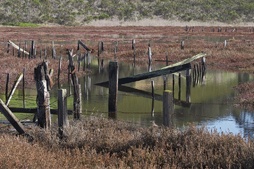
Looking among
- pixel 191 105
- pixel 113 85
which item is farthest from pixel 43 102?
pixel 191 105

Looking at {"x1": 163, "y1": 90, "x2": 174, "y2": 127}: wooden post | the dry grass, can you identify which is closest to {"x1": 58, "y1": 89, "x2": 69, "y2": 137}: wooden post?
the dry grass

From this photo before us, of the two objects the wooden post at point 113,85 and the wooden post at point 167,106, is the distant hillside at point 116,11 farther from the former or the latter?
the wooden post at point 167,106

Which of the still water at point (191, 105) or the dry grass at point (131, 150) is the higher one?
the dry grass at point (131, 150)

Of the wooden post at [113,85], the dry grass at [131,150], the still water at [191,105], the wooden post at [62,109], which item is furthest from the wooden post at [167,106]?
the wooden post at [113,85]

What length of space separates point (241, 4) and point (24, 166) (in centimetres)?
9848

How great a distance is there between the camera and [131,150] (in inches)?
380

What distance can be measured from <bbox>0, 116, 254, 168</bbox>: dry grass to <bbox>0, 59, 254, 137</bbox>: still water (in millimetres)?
2613

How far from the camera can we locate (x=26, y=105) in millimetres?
19703

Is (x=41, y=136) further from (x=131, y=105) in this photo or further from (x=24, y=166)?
(x=131, y=105)

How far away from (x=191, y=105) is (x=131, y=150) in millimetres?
11363

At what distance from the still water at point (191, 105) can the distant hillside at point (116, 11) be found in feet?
212

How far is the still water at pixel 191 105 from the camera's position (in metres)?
16.9

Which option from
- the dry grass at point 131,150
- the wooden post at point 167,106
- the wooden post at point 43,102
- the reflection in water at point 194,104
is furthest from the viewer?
the reflection in water at point 194,104

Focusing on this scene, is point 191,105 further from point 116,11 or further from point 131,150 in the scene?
point 116,11
